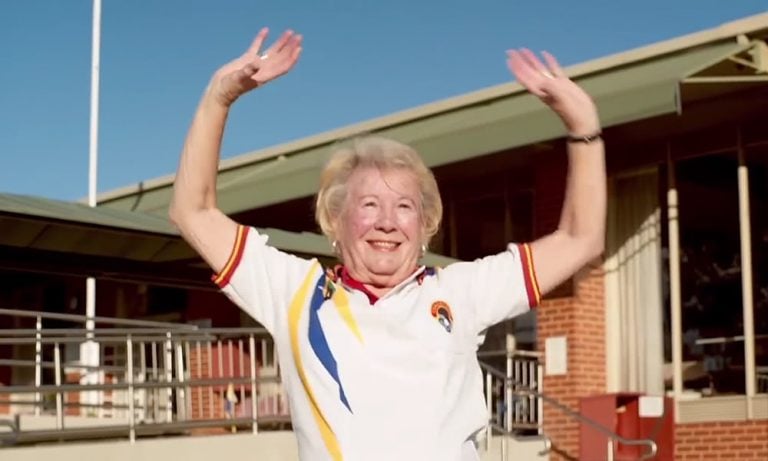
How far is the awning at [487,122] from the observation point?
13.4 metres

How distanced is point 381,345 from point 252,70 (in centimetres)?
64

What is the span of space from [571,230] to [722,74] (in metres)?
10.9

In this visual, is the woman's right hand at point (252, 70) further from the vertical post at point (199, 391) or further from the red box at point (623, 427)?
the red box at point (623, 427)

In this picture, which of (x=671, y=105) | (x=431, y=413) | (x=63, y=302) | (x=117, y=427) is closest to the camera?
(x=431, y=413)

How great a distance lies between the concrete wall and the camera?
409 inches

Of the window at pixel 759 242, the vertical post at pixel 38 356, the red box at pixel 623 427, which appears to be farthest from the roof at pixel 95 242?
the window at pixel 759 242

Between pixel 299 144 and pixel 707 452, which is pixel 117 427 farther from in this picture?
pixel 299 144

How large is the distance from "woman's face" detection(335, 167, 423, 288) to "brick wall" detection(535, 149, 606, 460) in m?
12.2

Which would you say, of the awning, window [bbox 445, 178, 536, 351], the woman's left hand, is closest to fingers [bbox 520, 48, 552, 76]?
the woman's left hand

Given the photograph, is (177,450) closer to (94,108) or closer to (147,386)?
(147,386)

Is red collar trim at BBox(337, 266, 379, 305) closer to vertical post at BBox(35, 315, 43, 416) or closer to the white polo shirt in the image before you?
the white polo shirt

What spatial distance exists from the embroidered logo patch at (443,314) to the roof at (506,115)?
9.25m

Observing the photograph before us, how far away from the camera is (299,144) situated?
20125 millimetres

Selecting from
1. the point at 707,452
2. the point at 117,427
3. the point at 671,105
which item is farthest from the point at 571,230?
the point at 707,452
